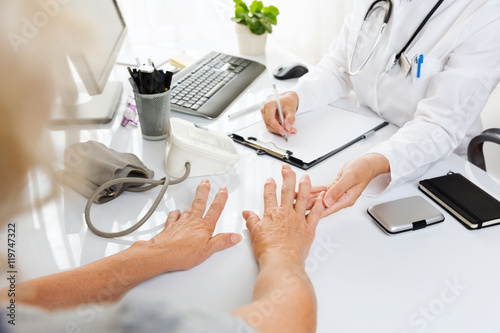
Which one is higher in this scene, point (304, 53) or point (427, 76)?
point (427, 76)

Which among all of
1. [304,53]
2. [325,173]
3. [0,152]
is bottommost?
[304,53]

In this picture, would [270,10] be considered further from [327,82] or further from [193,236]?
[193,236]

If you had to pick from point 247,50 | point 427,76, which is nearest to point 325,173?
point 427,76

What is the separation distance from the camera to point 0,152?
0.69 ft

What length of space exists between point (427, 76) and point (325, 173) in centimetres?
40

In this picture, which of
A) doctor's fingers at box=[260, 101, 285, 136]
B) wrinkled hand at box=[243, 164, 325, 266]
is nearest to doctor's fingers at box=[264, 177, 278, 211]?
wrinkled hand at box=[243, 164, 325, 266]

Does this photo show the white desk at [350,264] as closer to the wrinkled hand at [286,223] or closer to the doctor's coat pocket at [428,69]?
the wrinkled hand at [286,223]

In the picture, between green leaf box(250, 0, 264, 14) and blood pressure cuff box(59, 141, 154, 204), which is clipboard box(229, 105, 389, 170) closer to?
blood pressure cuff box(59, 141, 154, 204)

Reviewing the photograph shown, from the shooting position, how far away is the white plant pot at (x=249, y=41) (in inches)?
58.2

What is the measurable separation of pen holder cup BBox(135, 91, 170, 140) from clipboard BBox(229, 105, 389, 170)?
0.17m

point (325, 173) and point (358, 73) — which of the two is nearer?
point (325, 173)

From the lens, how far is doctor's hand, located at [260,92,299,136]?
101 cm

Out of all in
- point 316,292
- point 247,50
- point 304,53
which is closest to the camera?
point 316,292

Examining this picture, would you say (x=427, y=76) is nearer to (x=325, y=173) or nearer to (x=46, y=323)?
(x=325, y=173)
